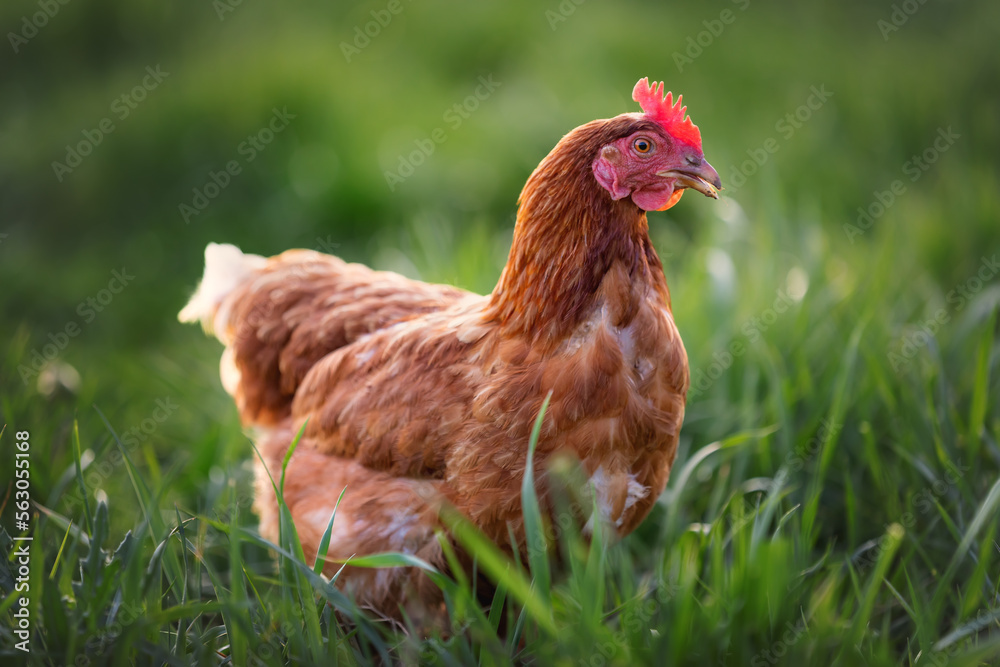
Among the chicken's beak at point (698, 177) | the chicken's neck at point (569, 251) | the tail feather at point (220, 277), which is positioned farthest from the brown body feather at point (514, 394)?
the tail feather at point (220, 277)

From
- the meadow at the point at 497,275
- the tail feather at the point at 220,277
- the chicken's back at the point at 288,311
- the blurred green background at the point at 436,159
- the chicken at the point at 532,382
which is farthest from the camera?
the blurred green background at the point at 436,159

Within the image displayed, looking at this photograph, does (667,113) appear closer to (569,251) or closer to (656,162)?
(656,162)

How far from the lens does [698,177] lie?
1943 mm

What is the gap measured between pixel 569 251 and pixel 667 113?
46 cm

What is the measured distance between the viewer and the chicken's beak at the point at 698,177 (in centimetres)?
193

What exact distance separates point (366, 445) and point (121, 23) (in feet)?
20.0

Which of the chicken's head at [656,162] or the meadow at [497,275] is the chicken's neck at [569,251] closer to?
the chicken's head at [656,162]

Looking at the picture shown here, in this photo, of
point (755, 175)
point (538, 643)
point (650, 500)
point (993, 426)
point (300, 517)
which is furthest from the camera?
point (755, 175)

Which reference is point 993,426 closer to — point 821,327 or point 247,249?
point 821,327

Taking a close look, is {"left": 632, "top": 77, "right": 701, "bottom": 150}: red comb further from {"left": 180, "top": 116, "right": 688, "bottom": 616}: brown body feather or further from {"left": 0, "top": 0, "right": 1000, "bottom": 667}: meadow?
{"left": 0, "top": 0, "right": 1000, "bottom": 667}: meadow

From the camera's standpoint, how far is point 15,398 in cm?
301

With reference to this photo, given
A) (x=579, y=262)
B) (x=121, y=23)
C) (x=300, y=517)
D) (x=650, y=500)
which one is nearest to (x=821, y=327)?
(x=650, y=500)

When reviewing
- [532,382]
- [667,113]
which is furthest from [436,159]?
[532,382]

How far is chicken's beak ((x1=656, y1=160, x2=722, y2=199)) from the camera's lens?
1.93 metres
